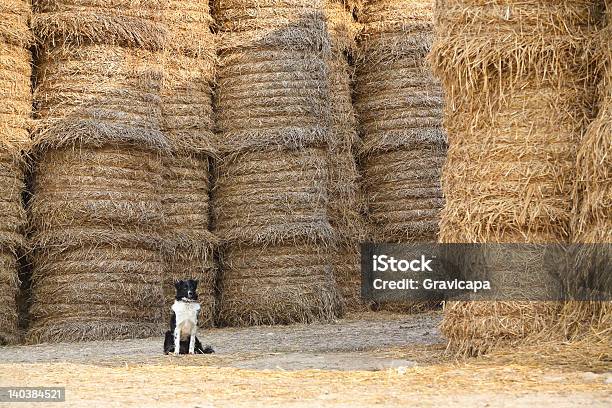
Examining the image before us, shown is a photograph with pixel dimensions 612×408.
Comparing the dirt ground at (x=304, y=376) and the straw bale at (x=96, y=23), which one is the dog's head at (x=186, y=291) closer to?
the dirt ground at (x=304, y=376)

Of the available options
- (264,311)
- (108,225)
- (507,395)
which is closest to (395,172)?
(264,311)

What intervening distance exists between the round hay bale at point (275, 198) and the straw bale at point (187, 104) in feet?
1.23

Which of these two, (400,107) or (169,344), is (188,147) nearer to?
(400,107)

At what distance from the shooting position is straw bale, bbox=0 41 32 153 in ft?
Result: 30.8

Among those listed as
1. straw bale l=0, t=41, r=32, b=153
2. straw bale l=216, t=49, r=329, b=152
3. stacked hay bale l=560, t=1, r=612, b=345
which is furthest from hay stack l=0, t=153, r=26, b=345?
stacked hay bale l=560, t=1, r=612, b=345

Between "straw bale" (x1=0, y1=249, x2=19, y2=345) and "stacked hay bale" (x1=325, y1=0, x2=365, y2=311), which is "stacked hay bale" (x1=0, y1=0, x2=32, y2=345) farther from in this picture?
"stacked hay bale" (x1=325, y1=0, x2=365, y2=311)

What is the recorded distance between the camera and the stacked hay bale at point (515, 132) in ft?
22.0

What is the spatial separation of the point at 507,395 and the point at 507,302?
1.90 meters

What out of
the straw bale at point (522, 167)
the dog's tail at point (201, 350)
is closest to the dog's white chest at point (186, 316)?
the dog's tail at point (201, 350)

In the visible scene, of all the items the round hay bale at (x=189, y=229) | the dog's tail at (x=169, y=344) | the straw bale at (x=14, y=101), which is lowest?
the dog's tail at (x=169, y=344)

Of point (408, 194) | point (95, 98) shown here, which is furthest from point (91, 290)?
point (408, 194)

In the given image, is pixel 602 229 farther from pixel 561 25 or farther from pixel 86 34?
pixel 86 34

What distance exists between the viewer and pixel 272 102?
10.5 m

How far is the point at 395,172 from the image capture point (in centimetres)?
1131
